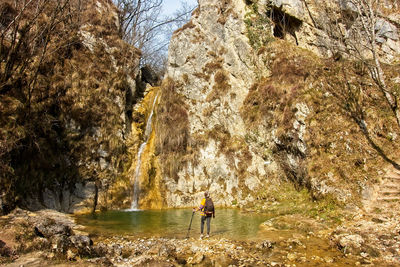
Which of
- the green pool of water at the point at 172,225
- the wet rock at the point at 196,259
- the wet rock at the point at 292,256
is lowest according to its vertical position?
the wet rock at the point at 292,256

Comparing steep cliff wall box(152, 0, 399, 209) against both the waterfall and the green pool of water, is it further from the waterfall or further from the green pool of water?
the green pool of water

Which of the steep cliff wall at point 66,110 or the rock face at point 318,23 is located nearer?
the steep cliff wall at point 66,110

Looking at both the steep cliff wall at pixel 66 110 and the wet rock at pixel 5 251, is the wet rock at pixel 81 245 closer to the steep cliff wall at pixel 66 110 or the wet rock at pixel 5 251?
the wet rock at pixel 5 251

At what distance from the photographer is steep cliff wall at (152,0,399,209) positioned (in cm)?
1545

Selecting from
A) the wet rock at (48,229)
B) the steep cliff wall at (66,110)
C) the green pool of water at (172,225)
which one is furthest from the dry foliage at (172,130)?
the wet rock at (48,229)

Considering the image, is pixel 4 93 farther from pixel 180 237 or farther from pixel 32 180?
pixel 180 237

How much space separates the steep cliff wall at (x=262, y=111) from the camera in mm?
15453

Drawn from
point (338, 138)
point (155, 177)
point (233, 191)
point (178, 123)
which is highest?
point (178, 123)

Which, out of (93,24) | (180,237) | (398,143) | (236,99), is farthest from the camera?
(93,24)

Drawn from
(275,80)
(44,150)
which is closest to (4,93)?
(44,150)

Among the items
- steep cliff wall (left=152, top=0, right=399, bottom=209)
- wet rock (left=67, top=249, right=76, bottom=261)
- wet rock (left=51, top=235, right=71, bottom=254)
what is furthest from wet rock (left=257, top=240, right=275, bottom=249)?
steep cliff wall (left=152, top=0, right=399, bottom=209)

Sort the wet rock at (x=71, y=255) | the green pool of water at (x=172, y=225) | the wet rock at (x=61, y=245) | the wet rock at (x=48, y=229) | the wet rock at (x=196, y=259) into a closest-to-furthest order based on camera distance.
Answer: the wet rock at (x=71, y=255) < the wet rock at (x=61, y=245) < the wet rock at (x=196, y=259) < the wet rock at (x=48, y=229) < the green pool of water at (x=172, y=225)

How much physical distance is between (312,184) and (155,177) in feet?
42.1

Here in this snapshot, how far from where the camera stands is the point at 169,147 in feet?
76.2
